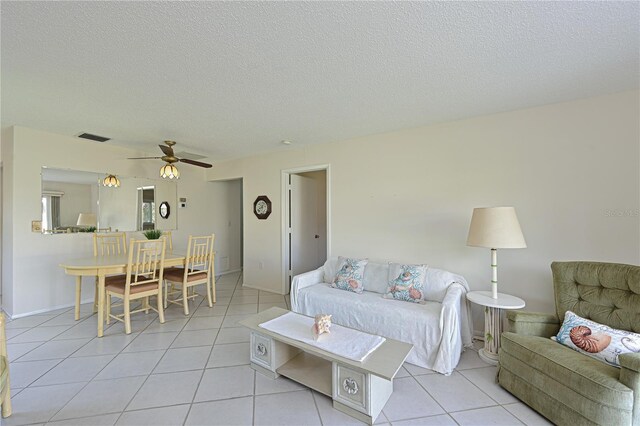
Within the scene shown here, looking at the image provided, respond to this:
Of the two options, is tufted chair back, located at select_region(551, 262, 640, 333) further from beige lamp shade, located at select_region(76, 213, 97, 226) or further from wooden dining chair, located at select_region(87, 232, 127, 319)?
beige lamp shade, located at select_region(76, 213, 97, 226)

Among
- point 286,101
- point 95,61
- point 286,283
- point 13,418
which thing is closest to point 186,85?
point 95,61

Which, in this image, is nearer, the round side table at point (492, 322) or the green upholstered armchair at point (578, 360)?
the green upholstered armchair at point (578, 360)

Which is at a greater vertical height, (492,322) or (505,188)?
(505,188)

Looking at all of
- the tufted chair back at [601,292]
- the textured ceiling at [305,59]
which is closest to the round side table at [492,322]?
the tufted chair back at [601,292]

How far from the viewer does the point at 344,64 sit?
184cm

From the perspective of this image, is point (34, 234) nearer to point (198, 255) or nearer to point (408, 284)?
point (198, 255)

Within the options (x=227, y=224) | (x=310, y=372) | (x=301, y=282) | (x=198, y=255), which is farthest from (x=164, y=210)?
(x=310, y=372)

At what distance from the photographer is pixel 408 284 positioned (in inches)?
104

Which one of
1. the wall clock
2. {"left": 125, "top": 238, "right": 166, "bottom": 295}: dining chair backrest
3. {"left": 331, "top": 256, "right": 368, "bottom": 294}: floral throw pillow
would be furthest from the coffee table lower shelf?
the wall clock

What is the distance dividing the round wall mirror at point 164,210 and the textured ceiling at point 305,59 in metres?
1.96

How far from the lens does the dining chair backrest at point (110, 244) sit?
3654 mm

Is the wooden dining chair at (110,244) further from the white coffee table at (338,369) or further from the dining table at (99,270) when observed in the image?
the white coffee table at (338,369)

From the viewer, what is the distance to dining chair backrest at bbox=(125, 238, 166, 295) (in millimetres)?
2886

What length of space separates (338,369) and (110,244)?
3729 mm
